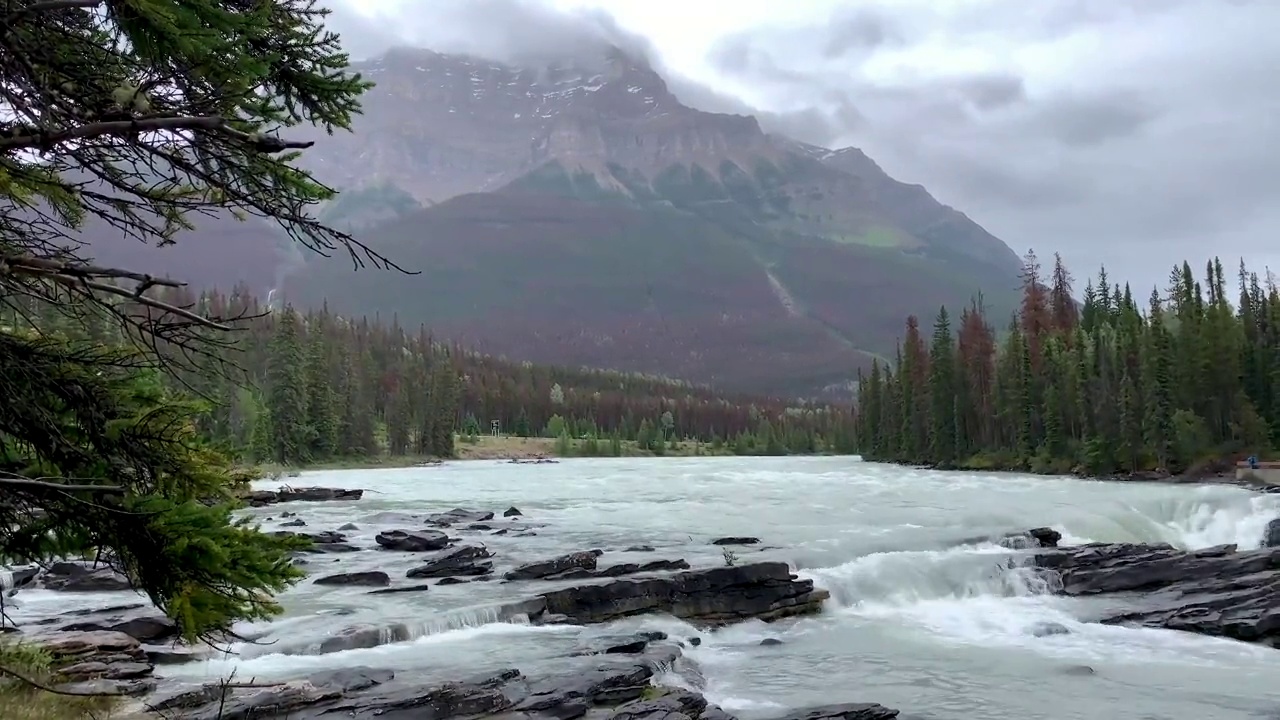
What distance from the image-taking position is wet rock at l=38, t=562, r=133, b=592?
979 inches

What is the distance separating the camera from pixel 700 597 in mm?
24031

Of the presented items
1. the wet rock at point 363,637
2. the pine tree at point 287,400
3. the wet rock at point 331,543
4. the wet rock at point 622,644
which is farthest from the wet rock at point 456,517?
the pine tree at point 287,400

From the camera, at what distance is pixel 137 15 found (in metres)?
4.98

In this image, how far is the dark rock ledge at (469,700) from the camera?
1338cm

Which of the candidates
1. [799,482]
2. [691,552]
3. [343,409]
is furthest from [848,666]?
[343,409]

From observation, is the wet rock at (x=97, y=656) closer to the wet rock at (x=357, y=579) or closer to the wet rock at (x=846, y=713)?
the wet rock at (x=357, y=579)

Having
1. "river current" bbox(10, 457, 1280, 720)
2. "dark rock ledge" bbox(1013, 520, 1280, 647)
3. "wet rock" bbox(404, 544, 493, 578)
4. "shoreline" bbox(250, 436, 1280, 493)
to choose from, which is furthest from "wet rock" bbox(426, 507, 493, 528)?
"dark rock ledge" bbox(1013, 520, 1280, 647)

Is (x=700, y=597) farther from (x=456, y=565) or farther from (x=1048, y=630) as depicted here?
(x=1048, y=630)

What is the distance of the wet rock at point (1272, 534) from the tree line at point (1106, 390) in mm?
35069

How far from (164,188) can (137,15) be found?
1.65 metres

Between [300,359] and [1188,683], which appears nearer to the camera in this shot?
[1188,683]

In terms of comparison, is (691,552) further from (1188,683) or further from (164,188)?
(164,188)

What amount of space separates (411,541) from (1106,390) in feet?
226

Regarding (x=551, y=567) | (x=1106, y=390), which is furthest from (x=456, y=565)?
(x=1106, y=390)
